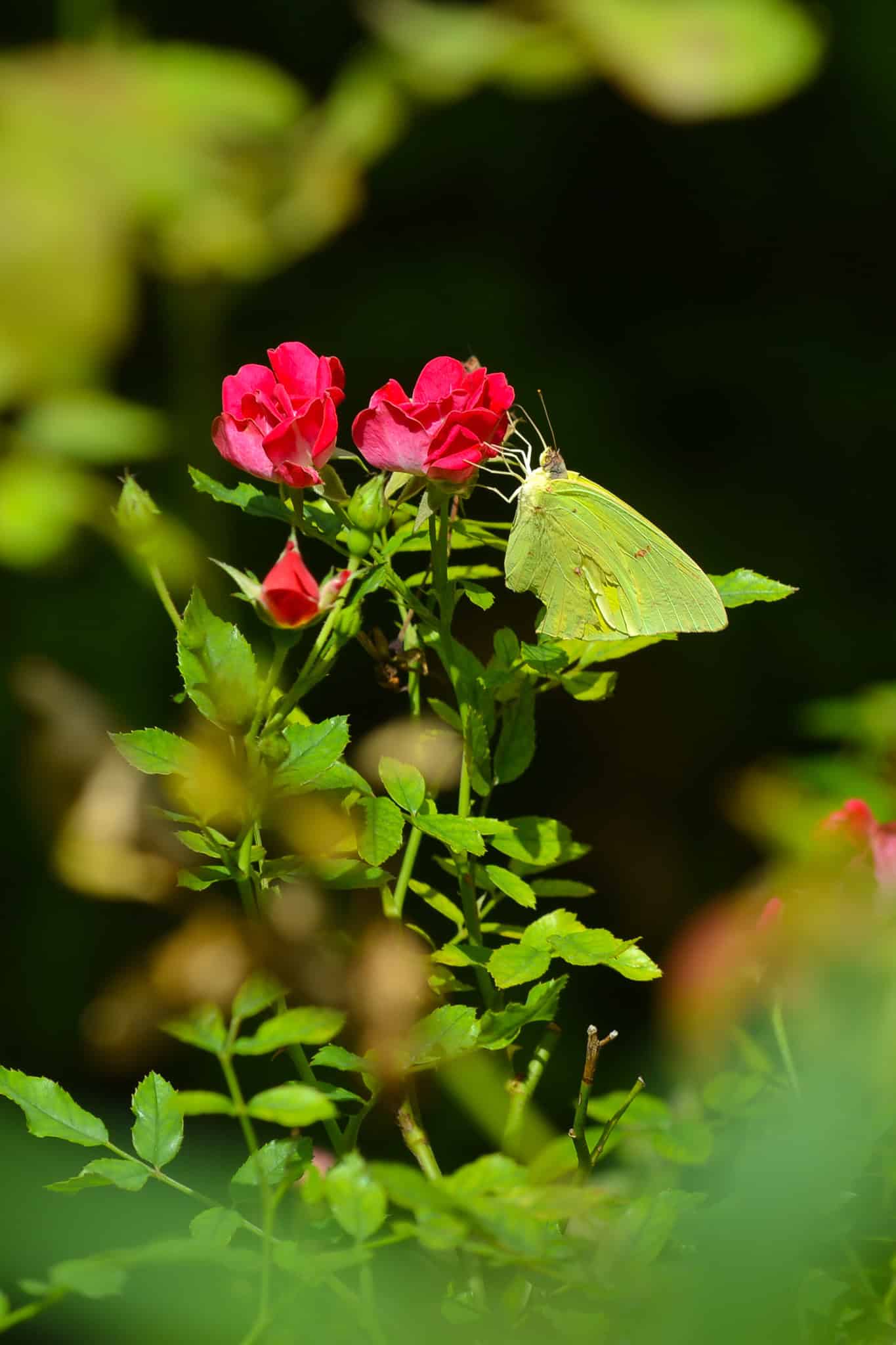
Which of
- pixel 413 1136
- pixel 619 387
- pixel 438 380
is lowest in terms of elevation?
pixel 619 387

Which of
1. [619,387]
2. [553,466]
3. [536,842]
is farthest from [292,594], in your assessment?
[619,387]

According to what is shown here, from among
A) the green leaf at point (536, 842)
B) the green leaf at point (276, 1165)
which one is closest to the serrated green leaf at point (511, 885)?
the green leaf at point (536, 842)

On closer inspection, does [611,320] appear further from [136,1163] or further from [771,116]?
[136,1163]

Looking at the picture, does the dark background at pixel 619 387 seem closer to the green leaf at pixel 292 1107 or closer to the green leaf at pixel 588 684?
the green leaf at pixel 588 684

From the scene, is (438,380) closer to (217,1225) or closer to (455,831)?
(455,831)

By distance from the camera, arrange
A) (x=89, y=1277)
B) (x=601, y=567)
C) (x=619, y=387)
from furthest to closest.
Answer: (x=619, y=387)
(x=601, y=567)
(x=89, y=1277)

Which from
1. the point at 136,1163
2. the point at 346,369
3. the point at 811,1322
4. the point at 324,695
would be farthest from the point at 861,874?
the point at 346,369

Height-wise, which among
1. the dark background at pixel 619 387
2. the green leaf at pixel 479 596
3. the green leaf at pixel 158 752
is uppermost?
the green leaf at pixel 479 596
